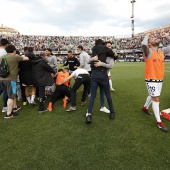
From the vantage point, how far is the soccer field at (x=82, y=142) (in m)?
2.81

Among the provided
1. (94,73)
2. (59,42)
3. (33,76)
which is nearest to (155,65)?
(94,73)

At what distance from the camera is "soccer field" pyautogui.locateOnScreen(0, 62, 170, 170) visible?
281 cm

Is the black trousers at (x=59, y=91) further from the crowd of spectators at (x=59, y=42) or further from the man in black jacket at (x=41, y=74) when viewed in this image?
the crowd of spectators at (x=59, y=42)

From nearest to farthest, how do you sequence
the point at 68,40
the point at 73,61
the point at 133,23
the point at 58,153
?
the point at 58,153 → the point at 73,61 → the point at 133,23 → the point at 68,40

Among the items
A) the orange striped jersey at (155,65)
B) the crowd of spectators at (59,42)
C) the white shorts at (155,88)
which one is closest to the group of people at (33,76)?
the orange striped jersey at (155,65)

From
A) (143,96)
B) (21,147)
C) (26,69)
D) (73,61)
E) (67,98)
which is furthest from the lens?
(73,61)

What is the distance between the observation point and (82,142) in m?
3.49

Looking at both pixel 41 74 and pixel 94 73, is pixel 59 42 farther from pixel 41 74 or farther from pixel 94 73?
pixel 94 73

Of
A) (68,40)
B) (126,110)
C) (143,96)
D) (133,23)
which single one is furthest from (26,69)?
(68,40)

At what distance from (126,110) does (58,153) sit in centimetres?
290

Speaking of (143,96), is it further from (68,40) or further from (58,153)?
(68,40)

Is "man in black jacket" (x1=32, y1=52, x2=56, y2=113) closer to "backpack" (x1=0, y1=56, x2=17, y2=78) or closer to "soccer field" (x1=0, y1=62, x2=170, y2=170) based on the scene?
"soccer field" (x1=0, y1=62, x2=170, y2=170)

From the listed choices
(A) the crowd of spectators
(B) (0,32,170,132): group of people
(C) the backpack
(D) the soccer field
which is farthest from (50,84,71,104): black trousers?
(A) the crowd of spectators

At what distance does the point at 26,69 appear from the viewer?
5.90 m
